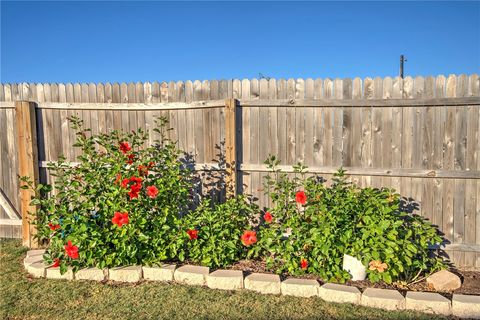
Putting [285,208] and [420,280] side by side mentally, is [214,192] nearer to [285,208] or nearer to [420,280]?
[285,208]

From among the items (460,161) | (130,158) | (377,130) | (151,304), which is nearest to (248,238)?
(151,304)

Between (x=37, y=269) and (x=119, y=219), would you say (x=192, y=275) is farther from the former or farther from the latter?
(x=37, y=269)

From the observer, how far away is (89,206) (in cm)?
409

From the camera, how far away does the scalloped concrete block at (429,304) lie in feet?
10.8

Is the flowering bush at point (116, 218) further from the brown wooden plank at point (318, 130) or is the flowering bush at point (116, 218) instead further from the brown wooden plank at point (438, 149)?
the brown wooden plank at point (438, 149)

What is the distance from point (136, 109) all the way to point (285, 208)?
7.64ft

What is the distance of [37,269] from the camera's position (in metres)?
4.19

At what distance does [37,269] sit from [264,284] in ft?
8.11

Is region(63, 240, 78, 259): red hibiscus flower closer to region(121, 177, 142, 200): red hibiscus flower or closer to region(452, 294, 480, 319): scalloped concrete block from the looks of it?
region(121, 177, 142, 200): red hibiscus flower

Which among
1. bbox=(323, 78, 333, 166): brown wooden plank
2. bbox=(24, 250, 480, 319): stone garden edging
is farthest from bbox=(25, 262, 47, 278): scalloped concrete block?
bbox=(323, 78, 333, 166): brown wooden plank

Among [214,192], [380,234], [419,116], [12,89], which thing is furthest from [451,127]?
[12,89]

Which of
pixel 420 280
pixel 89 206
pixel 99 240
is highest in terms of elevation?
pixel 89 206

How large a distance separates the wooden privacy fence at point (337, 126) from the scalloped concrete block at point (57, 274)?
190 centimetres

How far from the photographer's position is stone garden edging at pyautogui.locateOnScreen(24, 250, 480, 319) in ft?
10.8
